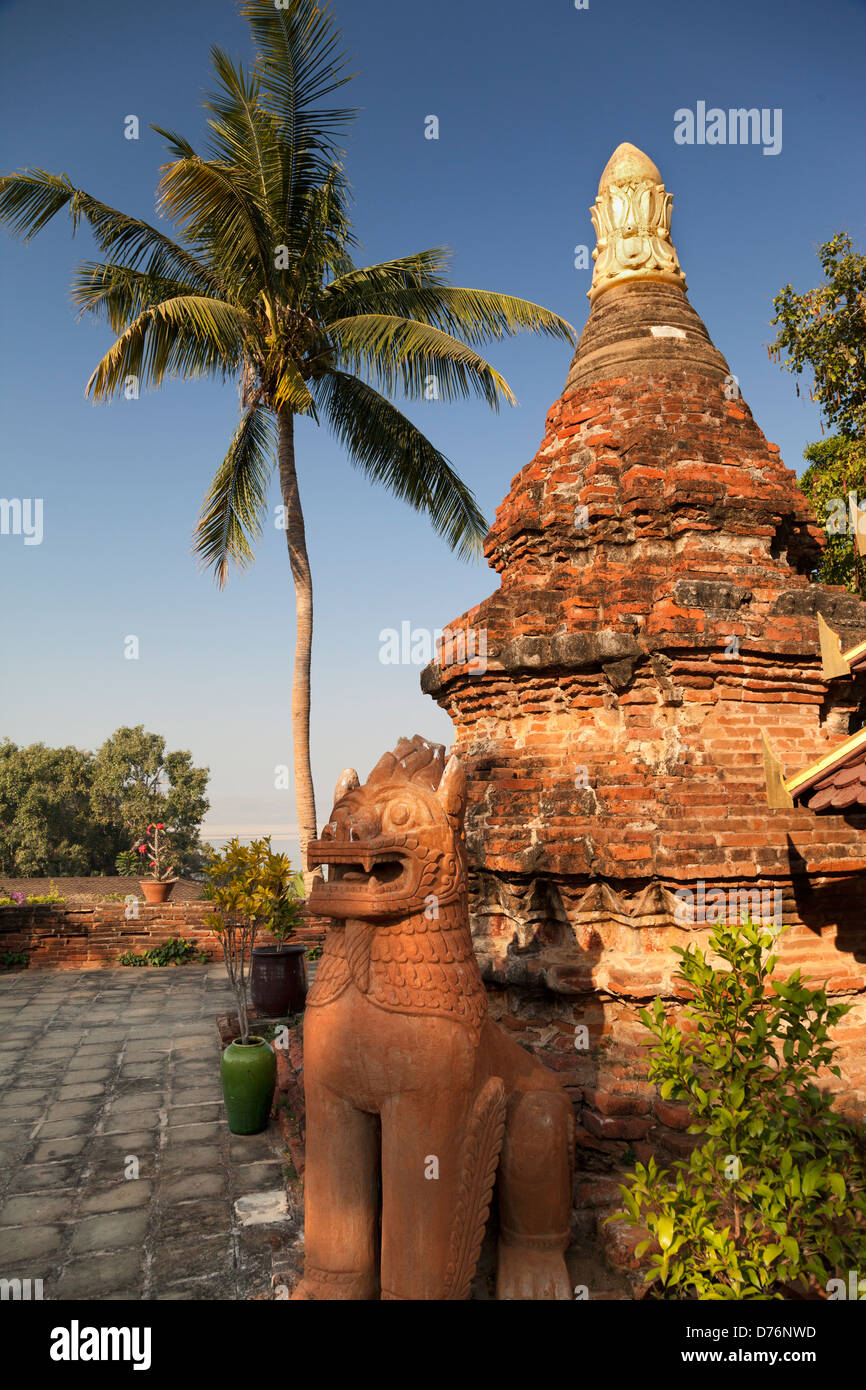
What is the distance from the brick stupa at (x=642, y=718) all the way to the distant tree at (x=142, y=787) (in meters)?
29.8

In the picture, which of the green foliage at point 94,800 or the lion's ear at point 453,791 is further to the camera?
the green foliage at point 94,800

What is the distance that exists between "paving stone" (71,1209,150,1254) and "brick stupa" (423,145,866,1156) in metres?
2.32

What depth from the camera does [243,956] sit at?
570cm

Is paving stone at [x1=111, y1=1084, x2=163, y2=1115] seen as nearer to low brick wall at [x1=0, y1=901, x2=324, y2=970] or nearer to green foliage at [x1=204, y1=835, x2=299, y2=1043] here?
green foliage at [x1=204, y1=835, x2=299, y2=1043]

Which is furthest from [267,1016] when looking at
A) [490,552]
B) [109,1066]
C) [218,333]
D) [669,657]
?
[218,333]

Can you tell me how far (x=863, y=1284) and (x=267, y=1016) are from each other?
6.70 meters

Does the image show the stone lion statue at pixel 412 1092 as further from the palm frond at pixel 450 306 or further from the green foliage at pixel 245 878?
the palm frond at pixel 450 306

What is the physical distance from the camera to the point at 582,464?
18.0ft

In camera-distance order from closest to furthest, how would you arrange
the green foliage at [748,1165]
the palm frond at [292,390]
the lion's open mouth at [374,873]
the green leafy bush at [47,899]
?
1. the green foliage at [748,1165]
2. the lion's open mouth at [374,873]
3. the palm frond at [292,390]
4. the green leafy bush at [47,899]

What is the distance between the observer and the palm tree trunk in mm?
11430

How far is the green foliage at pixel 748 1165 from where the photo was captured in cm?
260

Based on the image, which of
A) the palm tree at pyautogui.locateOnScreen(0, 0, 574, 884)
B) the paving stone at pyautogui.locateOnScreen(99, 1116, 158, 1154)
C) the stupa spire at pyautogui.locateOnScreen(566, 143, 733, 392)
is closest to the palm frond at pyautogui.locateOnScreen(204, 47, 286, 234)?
the palm tree at pyautogui.locateOnScreen(0, 0, 574, 884)

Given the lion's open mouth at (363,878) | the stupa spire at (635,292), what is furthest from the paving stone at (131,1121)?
the stupa spire at (635,292)

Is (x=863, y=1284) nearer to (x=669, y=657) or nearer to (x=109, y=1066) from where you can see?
(x=669, y=657)
